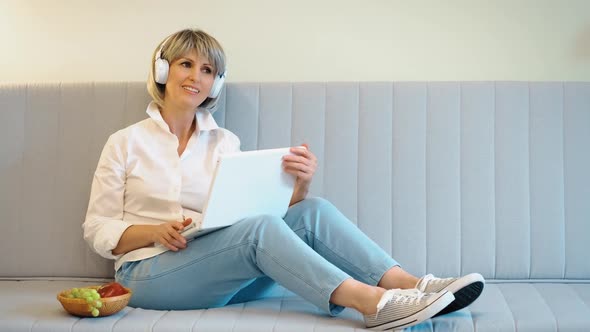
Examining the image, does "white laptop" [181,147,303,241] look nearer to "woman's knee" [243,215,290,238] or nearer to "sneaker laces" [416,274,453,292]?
"woman's knee" [243,215,290,238]

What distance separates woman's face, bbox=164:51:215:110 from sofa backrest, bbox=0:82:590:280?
220 mm

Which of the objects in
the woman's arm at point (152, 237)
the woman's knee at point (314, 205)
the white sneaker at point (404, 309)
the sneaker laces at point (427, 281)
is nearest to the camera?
the white sneaker at point (404, 309)

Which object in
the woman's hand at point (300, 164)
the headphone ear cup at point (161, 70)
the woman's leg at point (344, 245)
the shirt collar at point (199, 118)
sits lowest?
the woman's leg at point (344, 245)

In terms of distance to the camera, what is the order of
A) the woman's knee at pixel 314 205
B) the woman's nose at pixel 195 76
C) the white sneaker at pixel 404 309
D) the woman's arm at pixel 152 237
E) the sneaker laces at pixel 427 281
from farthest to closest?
1. the woman's nose at pixel 195 76
2. the woman's knee at pixel 314 205
3. the woman's arm at pixel 152 237
4. the sneaker laces at pixel 427 281
5. the white sneaker at pixel 404 309

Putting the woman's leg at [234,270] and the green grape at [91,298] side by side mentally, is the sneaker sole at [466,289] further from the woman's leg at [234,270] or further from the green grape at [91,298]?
the green grape at [91,298]

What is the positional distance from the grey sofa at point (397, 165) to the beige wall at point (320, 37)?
25cm

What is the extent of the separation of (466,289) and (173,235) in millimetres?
738

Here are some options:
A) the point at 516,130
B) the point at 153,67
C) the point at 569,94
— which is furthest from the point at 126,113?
the point at 569,94

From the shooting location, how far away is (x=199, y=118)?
2473 millimetres

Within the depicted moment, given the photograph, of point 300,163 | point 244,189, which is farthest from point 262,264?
point 300,163

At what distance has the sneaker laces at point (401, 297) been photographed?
75.7 inches

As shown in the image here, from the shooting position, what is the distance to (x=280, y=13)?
285 centimetres

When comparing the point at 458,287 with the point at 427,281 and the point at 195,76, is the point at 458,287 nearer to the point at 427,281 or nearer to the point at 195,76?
the point at 427,281

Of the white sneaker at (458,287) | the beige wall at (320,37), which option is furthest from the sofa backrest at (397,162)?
the white sneaker at (458,287)
